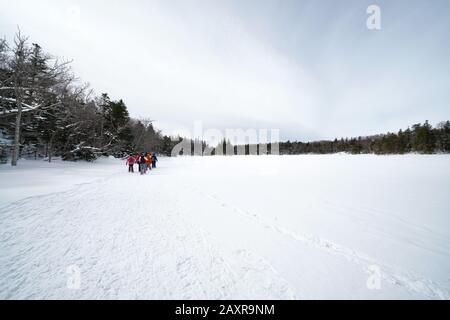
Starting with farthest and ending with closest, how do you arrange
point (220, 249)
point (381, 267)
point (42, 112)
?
point (42, 112), point (220, 249), point (381, 267)

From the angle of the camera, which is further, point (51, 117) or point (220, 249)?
point (51, 117)

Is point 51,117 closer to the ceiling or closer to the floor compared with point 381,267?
closer to the ceiling

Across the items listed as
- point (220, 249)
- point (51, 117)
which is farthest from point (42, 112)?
point (220, 249)

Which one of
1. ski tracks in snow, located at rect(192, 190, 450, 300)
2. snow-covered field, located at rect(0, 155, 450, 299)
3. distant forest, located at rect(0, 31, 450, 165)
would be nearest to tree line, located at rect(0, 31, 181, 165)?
distant forest, located at rect(0, 31, 450, 165)

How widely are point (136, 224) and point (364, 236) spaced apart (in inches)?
227

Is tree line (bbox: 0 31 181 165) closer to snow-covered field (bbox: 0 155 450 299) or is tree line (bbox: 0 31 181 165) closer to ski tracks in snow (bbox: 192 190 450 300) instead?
snow-covered field (bbox: 0 155 450 299)

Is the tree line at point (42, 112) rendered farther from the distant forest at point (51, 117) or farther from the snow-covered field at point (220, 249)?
the snow-covered field at point (220, 249)

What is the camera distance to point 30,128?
773 inches

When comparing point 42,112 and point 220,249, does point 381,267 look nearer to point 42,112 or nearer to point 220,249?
point 220,249

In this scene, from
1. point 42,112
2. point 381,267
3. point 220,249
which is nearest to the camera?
point 381,267
